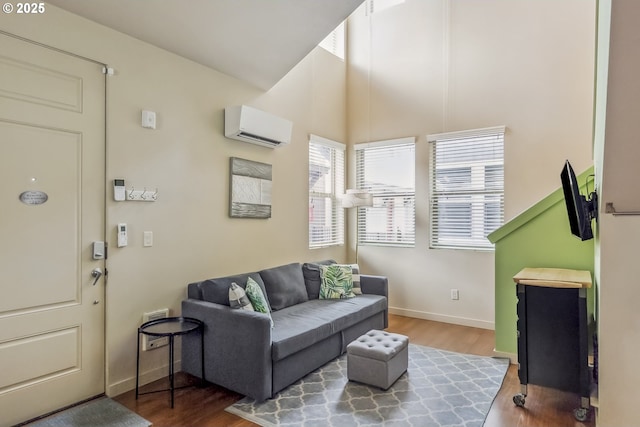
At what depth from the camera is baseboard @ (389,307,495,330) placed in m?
4.66

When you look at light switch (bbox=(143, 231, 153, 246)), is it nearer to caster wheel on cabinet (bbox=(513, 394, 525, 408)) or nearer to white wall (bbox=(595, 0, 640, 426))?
caster wheel on cabinet (bbox=(513, 394, 525, 408))

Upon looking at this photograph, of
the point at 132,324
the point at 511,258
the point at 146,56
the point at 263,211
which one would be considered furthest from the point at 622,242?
the point at 146,56

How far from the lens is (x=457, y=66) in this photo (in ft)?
15.9

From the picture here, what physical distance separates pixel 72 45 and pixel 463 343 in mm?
4435

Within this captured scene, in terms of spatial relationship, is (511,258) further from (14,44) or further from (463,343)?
(14,44)

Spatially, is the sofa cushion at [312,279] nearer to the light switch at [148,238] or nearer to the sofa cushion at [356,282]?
the sofa cushion at [356,282]

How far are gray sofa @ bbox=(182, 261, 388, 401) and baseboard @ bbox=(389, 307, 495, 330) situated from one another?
1131 millimetres

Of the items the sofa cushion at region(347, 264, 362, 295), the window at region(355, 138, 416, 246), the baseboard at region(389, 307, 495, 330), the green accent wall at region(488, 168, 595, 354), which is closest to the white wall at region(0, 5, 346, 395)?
the sofa cushion at region(347, 264, 362, 295)

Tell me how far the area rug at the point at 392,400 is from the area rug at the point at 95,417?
65 centimetres

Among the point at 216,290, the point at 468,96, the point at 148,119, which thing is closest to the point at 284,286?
the point at 216,290

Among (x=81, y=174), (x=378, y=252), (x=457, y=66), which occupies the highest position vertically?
(x=457, y=66)

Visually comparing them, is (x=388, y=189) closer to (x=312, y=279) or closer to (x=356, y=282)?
(x=356, y=282)

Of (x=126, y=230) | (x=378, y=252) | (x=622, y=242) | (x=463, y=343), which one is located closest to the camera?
(x=622, y=242)

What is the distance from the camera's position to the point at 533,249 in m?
3.52
